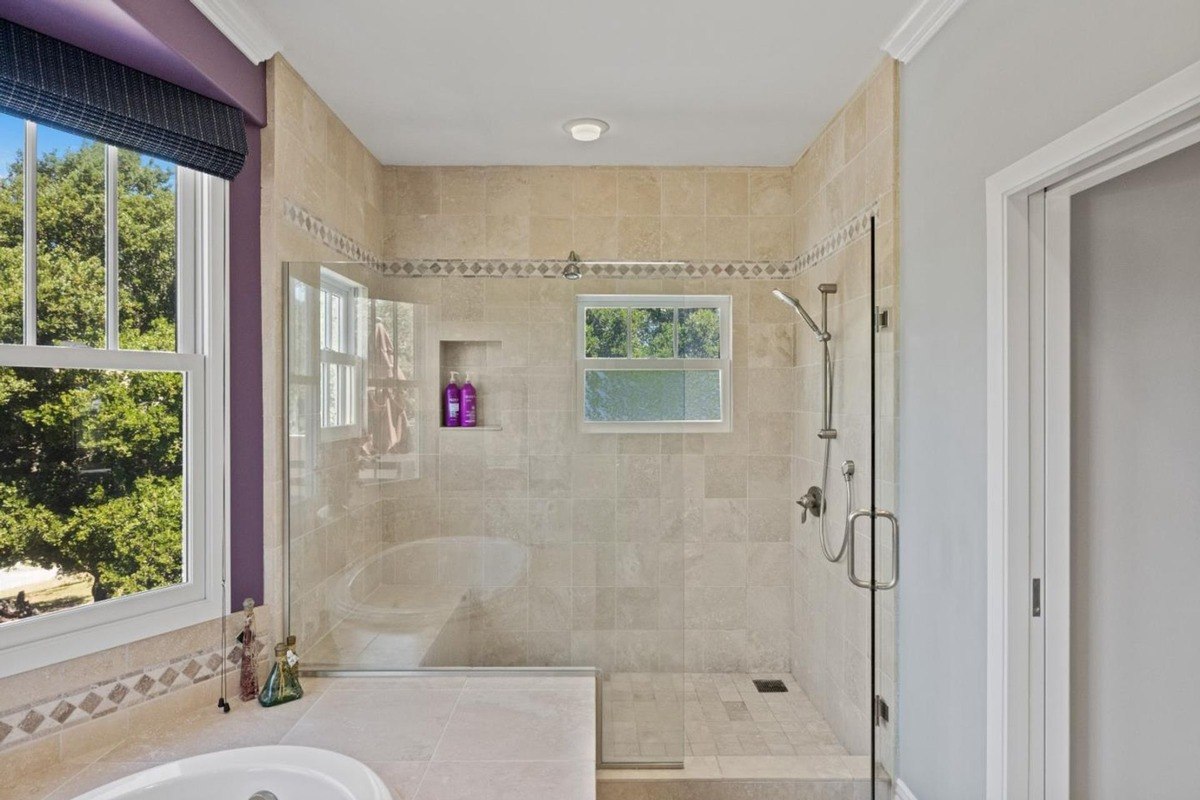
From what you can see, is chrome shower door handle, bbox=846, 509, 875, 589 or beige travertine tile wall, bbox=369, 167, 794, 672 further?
beige travertine tile wall, bbox=369, 167, 794, 672

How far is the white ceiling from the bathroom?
2cm

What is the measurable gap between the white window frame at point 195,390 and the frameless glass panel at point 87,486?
1.2 inches

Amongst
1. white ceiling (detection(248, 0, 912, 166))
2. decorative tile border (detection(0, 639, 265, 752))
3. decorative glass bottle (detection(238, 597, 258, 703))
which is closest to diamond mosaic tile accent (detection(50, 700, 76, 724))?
decorative tile border (detection(0, 639, 265, 752))

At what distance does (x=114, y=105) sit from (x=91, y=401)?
0.75 metres

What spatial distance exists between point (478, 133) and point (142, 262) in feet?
4.72

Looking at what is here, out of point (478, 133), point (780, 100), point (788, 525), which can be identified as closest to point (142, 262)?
point (478, 133)

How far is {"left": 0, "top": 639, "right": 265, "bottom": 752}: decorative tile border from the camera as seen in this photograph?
1.58m

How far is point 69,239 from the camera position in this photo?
171cm

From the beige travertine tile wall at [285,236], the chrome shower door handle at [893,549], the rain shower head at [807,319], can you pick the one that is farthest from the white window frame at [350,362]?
the chrome shower door handle at [893,549]

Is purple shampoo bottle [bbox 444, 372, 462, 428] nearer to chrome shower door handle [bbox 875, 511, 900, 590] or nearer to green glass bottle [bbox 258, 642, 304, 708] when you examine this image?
green glass bottle [bbox 258, 642, 304, 708]

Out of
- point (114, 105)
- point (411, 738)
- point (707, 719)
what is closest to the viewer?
point (114, 105)

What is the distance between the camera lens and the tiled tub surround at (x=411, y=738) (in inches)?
62.6

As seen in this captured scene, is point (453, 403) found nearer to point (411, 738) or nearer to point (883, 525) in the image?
point (411, 738)

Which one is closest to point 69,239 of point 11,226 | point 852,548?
point 11,226
